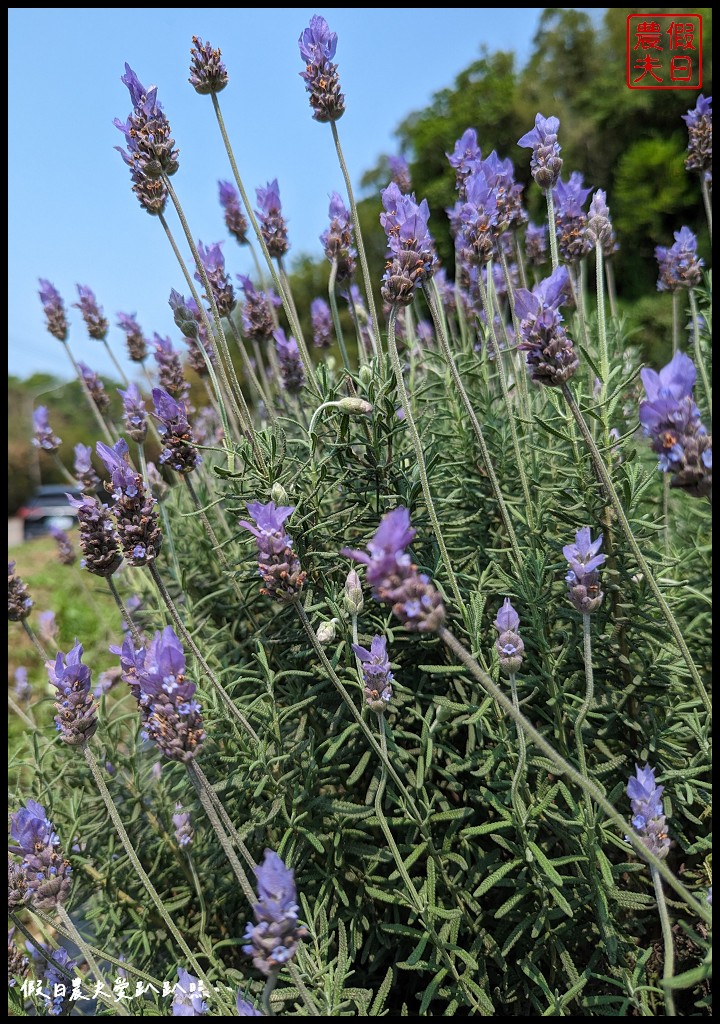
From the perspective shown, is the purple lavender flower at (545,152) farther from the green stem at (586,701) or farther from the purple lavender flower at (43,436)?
the purple lavender flower at (43,436)

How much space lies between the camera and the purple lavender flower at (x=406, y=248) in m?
1.60

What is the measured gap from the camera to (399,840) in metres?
2.02

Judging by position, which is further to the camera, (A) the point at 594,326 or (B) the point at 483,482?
(A) the point at 594,326

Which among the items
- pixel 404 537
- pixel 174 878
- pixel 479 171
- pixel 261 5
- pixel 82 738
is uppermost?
pixel 261 5

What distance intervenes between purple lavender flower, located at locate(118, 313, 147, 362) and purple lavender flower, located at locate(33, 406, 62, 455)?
549 millimetres

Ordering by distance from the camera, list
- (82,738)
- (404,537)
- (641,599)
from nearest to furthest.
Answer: (404,537)
(82,738)
(641,599)

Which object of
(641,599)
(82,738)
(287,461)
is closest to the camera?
(82,738)

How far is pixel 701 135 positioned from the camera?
2.70m

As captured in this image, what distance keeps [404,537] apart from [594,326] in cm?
286

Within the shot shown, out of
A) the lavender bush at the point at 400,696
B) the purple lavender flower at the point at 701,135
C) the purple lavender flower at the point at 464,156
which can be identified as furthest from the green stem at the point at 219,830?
the purple lavender flower at the point at 701,135

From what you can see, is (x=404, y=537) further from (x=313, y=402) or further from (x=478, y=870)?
(x=313, y=402)

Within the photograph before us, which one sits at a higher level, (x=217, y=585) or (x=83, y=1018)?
(x=217, y=585)

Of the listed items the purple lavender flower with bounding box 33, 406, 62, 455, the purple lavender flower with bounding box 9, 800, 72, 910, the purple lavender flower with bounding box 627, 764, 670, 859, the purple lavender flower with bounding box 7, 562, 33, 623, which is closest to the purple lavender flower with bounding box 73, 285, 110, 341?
the purple lavender flower with bounding box 33, 406, 62, 455

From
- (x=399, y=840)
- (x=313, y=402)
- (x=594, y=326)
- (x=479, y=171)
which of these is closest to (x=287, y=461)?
(x=313, y=402)
